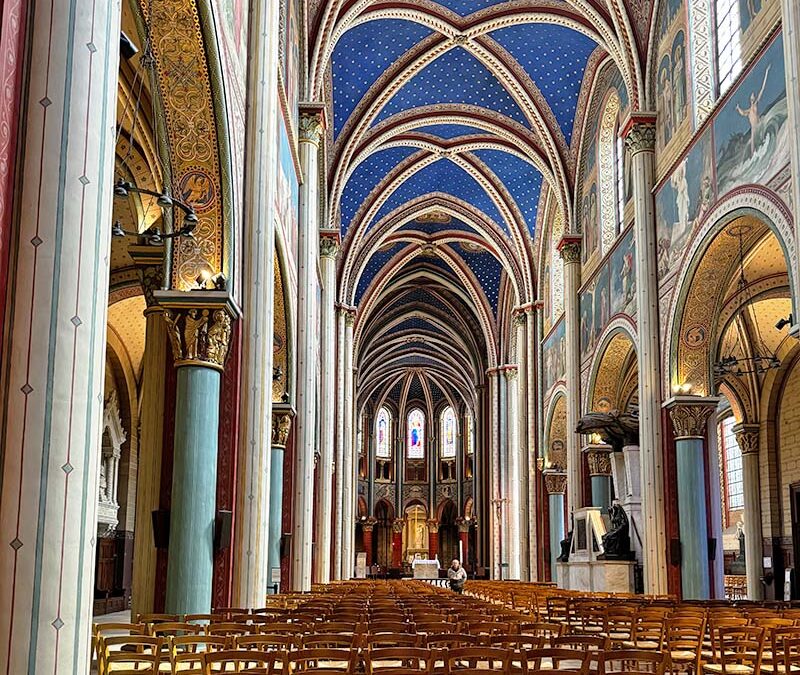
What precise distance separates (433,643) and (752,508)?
24358mm

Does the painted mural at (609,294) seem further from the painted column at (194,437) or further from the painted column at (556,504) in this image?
the painted column at (194,437)

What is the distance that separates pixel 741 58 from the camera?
17.0 metres

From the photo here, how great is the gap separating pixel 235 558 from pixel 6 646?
748 centimetres

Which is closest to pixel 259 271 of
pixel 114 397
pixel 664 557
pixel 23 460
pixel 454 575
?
pixel 23 460

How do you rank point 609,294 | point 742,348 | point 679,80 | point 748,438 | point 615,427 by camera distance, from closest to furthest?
1. point 679,80
2. point 615,427
3. point 609,294
4. point 742,348
5. point 748,438

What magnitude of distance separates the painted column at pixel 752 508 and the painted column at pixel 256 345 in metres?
19.4

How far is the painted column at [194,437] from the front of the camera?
11.9 m

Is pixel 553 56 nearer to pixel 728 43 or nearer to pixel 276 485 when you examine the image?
pixel 728 43

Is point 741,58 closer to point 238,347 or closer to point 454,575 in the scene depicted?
point 238,347

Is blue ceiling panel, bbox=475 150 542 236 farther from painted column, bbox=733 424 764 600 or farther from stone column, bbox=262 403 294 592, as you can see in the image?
stone column, bbox=262 403 294 592

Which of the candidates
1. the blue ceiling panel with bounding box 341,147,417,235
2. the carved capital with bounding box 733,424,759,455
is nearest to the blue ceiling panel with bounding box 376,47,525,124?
the blue ceiling panel with bounding box 341,147,417,235

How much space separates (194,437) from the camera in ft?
40.0

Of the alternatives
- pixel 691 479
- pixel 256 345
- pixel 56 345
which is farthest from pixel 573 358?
pixel 56 345

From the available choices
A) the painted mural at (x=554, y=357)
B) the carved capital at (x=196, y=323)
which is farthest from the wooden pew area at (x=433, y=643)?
the painted mural at (x=554, y=357)
